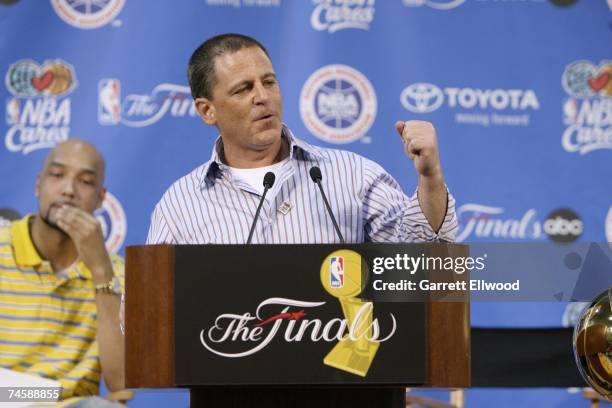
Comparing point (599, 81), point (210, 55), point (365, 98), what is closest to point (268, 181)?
point (210, 55)

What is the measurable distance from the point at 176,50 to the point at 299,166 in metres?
1.57

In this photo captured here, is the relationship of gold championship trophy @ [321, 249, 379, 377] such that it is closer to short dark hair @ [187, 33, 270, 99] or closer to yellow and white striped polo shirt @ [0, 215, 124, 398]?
short dark hair @ [187, 33, 270, 99]

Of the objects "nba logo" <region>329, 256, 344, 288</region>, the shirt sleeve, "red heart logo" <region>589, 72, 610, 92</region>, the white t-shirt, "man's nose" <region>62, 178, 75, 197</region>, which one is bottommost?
"nba logo" <region>329, 256, 344, 288</region>

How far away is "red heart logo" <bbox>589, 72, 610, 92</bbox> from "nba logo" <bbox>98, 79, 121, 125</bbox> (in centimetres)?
206

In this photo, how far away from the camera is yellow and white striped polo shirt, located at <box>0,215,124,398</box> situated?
162 inches

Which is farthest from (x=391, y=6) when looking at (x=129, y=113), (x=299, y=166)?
(x=299, y=166)

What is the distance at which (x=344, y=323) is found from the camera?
2.34 meters

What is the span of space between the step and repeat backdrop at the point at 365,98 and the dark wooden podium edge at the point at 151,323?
216 centimetres

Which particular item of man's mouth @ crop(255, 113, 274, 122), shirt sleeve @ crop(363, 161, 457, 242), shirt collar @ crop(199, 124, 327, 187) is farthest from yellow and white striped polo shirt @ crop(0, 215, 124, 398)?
shirt sleeve @ crop(363, 161, 457, 242)

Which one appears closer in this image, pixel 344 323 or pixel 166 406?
pixel 344 323

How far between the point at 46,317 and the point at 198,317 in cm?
202

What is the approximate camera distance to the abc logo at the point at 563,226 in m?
4.52

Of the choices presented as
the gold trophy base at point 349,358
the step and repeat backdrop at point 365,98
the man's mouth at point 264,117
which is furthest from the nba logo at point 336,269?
the step and repeat backdrop at point 365,98

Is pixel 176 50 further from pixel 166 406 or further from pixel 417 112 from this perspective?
pixel 166 406
